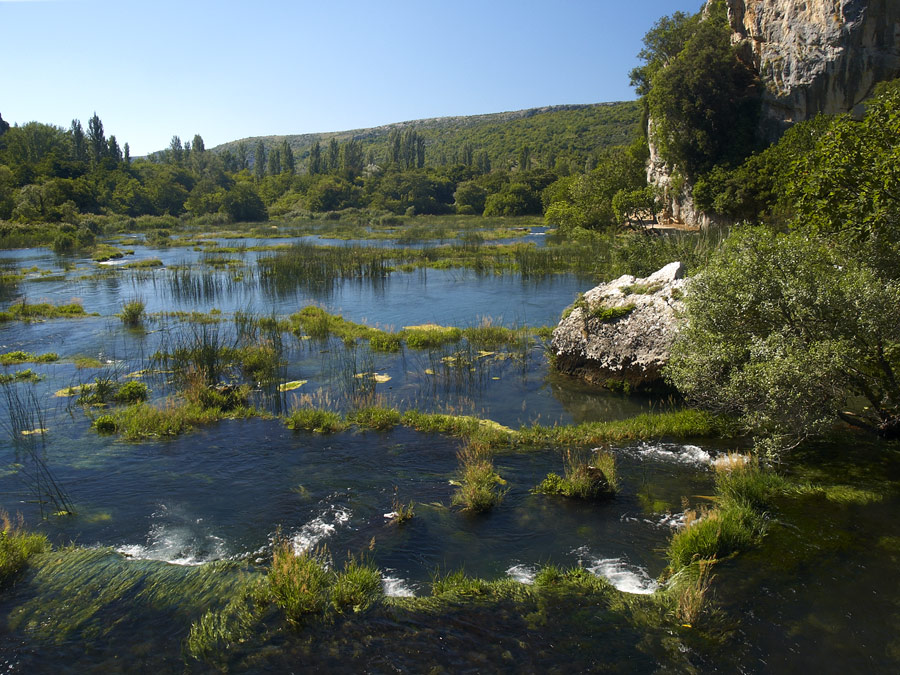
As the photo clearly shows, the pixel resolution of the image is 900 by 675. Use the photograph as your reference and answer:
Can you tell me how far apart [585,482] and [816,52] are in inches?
1909

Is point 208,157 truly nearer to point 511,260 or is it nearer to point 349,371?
point 511,260

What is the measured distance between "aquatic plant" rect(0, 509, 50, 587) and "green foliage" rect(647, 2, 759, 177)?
52679mm

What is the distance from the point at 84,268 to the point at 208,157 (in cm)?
14316

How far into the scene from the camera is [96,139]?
12275 centimetres

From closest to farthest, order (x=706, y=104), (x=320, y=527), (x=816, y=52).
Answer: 1. (x=320, y=527)
2. (x=816, y=52)
3. (x=706, y=104)

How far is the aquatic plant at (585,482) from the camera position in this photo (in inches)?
393

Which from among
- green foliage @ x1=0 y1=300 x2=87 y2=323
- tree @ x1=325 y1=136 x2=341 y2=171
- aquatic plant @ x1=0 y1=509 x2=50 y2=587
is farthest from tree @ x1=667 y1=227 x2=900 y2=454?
tree @ x1=325 y1=136 x2=341 y2=171

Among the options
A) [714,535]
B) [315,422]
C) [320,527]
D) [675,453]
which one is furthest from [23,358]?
[714,535]

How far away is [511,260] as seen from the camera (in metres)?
42.6

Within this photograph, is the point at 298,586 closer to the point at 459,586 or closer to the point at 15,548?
the point at 459,586

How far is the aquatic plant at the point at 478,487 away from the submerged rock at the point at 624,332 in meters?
6.21

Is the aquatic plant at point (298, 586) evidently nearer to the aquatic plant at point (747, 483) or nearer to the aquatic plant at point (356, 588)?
the aquatic plant at point (356, 588)

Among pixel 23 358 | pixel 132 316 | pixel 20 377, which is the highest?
pixel 132 316

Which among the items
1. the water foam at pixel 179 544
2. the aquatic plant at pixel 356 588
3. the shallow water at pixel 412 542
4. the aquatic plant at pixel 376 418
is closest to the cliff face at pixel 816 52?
the shallow water at pixel 412 542
